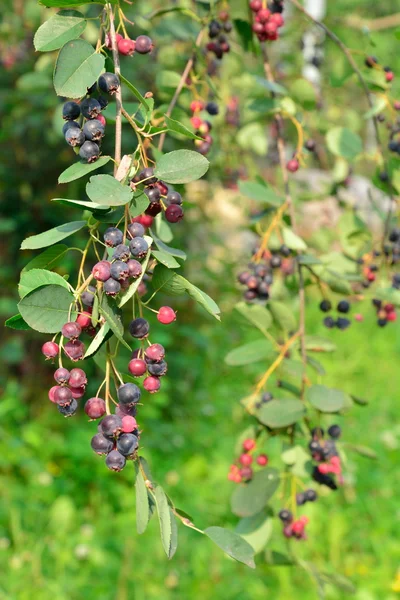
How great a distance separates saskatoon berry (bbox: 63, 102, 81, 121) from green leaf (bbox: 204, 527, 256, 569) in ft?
1.76

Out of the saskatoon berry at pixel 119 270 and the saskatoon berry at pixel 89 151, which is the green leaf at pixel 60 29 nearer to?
the saskatoon berry at pixel 89 151

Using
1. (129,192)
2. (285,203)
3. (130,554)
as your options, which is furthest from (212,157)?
(130,554)

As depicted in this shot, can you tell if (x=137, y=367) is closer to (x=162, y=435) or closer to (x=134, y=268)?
(x=134, y=268)

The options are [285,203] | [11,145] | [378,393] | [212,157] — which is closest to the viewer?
[285,203]

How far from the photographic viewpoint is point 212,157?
183 cm

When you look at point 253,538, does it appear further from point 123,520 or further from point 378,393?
point 378,393

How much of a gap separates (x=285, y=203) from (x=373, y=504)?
6.52 feet

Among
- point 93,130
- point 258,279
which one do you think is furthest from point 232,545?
point 258,279

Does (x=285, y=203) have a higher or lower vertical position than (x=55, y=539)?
higher

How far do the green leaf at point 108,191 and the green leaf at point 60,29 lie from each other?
0.23 metres

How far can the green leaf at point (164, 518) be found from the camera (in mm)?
747

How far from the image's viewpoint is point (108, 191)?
73cm

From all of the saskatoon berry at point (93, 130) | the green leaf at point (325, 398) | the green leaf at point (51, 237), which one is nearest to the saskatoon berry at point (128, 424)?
the green leaf at point (51, 237)

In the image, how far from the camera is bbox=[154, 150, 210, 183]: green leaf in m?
0.81
